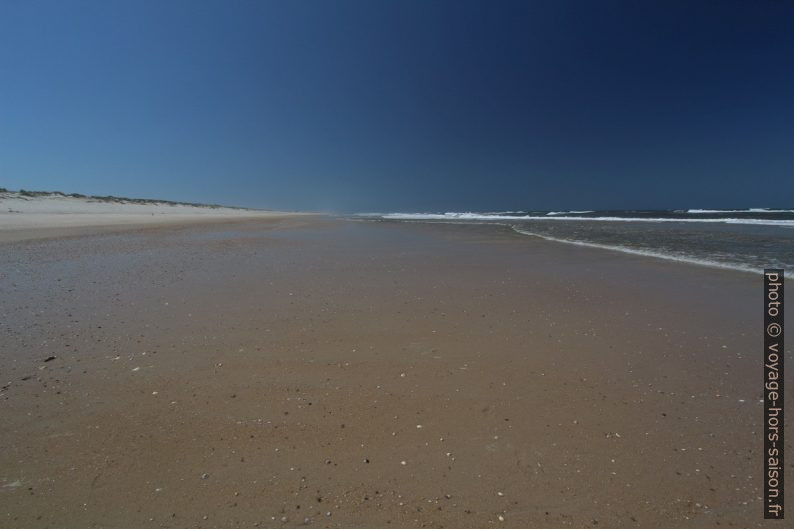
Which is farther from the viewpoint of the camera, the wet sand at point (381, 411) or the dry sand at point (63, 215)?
the dry sand at point (63, 215)

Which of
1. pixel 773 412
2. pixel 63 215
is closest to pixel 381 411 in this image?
pixel 773 412

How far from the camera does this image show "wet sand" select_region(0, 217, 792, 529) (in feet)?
6.70

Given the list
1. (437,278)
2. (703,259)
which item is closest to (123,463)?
(437,278)

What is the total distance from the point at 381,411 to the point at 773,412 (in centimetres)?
303

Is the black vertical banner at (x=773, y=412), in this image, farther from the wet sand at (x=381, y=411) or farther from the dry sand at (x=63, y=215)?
the dry sand at (x=63, y=215)

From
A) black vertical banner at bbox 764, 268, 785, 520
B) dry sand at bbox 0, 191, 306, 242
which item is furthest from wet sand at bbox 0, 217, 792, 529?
dry sand at bbox 0, 191, 306, 242

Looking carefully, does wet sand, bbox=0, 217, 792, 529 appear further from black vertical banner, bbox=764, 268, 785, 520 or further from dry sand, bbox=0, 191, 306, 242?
dry sand, bbox=0, 191, 306, 242

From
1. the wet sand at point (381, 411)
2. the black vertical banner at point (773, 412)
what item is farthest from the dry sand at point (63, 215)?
the black vertical banner at point (773, 412)

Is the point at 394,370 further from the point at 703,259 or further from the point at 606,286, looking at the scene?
the point at 703,259

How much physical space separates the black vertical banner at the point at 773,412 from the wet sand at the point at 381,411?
7 centimetres

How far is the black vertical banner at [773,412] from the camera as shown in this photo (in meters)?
2.12

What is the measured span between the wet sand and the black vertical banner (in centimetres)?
7

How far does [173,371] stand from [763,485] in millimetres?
4519

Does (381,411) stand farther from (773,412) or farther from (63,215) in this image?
(63,215)
